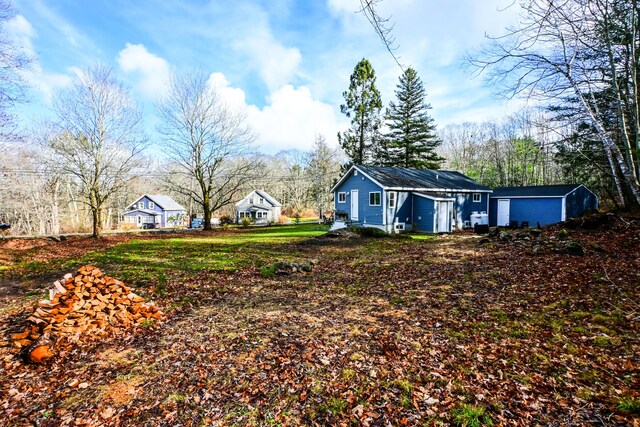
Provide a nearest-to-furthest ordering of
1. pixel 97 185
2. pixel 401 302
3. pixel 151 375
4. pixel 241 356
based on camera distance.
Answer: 1. pixel 151 375
2. pixel 241 356
3. pixel 401 302
4. pixel 97 185

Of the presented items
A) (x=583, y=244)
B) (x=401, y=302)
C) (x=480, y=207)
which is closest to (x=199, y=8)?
(x=401, y=302)

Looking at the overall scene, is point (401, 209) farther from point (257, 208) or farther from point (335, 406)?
point (257, 208)

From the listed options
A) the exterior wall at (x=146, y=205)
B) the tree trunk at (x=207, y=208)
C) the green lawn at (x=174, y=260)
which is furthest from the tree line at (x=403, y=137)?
the exterior wall at (x=146, y=205)

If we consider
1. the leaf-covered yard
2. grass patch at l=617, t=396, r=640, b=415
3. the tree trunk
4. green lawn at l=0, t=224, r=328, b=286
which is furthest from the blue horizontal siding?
grass patch at l=617, t=396, r=640, b=415

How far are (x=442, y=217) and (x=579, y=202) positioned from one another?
36.2ft

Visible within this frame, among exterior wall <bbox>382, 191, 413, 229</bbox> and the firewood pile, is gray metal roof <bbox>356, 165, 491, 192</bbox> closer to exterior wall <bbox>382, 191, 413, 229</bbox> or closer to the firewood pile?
exterior wall <bbox>382, 191, 413, 229</bbox>

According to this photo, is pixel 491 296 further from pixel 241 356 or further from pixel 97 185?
pixel 97 185

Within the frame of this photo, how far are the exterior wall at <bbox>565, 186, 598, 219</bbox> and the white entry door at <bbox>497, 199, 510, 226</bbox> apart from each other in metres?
3.81

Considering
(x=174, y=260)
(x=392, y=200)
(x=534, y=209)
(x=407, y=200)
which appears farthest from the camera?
(x=534, y=209)

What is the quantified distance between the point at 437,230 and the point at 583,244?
11213 millimetres

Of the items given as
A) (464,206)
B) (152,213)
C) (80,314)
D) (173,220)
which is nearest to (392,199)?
(464,206)

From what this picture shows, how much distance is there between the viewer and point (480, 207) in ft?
82.8

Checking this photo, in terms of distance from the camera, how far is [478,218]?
2458 centimetres

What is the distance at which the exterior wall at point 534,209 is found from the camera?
2259 cm
